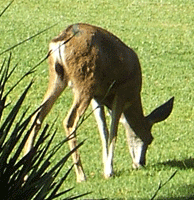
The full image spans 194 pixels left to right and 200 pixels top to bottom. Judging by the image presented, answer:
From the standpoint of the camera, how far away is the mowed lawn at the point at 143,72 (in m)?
8.33

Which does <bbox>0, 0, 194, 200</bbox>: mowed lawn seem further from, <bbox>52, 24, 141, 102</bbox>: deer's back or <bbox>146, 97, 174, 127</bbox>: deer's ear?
<bbox>52, 24, 141, 102</bbox>: deer's back

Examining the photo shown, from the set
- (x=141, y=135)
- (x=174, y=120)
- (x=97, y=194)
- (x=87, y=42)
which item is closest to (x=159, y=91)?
(x=174, y=120)

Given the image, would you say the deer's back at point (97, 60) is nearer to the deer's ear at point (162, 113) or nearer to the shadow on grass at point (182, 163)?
the deer's ear at point (162, 113)

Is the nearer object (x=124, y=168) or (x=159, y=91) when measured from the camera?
(x=124, y=168)

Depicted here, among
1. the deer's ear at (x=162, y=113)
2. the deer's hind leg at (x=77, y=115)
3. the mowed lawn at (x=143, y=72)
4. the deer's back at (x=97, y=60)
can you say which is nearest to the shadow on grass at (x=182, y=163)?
the mowed lawn at (x=143, y=72)

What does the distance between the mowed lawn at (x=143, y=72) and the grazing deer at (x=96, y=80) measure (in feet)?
1.13

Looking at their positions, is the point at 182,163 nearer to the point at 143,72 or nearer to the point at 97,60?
the point at 97,60

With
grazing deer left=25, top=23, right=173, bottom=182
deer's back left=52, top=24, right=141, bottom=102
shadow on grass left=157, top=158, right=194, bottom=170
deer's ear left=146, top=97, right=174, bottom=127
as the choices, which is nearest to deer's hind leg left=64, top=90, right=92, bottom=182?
grazing deer left=25, top=23, right=173, bottom=182

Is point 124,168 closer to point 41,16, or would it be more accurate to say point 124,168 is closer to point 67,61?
point 67,61

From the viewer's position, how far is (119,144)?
10.8 metres

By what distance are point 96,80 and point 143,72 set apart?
553 cm

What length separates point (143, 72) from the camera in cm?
1421

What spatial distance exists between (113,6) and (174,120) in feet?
24.7

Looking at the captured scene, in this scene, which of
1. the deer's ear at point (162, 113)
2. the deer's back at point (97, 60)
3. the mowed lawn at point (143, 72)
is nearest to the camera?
the mowed lawn at point (143, 72)
